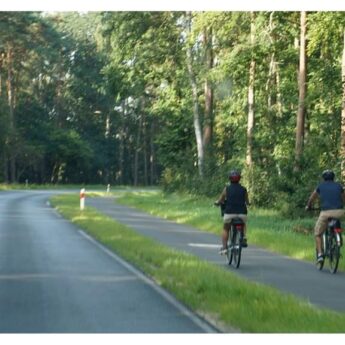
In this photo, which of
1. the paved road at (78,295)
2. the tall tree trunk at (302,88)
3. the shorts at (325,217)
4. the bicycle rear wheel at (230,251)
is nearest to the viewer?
the paved road at (78,295)

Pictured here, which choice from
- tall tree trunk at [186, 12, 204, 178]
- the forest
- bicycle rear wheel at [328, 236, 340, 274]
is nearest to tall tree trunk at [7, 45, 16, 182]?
the forest

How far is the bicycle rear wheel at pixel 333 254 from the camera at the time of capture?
1636 centimetres

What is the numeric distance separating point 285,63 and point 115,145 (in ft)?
233

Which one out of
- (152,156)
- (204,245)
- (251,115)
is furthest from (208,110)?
(152,156)

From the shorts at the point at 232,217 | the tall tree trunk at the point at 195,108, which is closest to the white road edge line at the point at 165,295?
the shorts at the point at 232,217

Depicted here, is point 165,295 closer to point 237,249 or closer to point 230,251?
point 237,249

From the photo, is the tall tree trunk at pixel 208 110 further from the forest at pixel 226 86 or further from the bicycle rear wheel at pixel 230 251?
the bicycle rear wheel at pixel 230 251

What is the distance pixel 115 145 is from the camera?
4328 inches

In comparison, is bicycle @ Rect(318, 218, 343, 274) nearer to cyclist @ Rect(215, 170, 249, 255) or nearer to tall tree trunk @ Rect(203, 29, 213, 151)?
cyclist @ Rect(215, 170, 249, 255)

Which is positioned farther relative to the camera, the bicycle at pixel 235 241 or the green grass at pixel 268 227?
the green grass at pixel 268 227

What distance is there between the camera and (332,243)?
16.7 m
